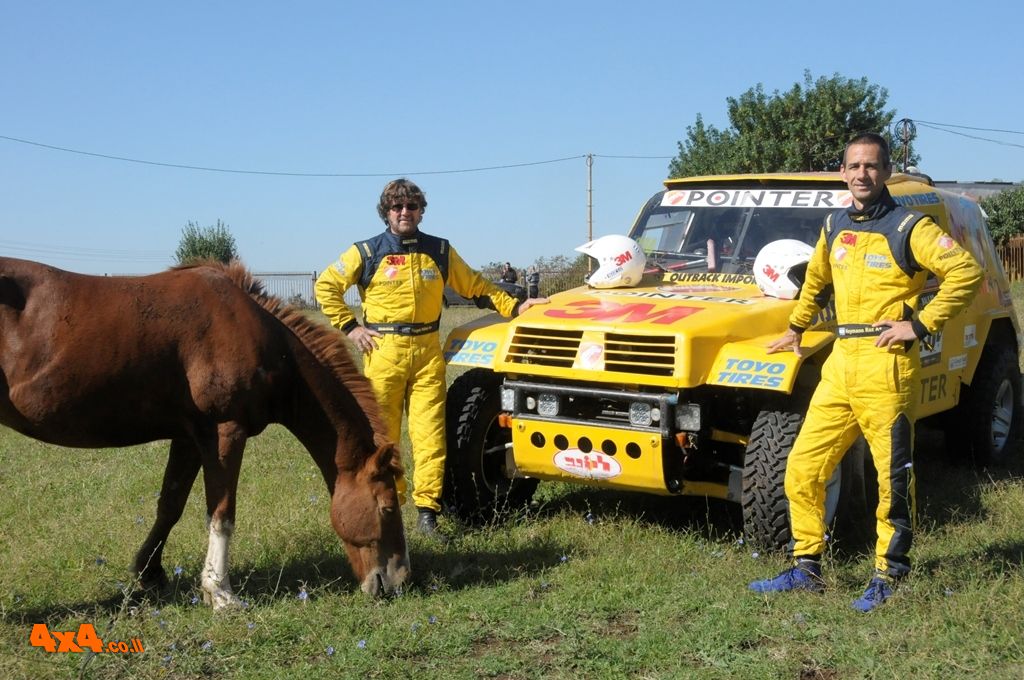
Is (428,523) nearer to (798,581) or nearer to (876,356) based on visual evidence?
(798,581)

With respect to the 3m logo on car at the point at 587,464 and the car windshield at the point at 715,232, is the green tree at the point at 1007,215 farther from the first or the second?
the 3m logo on car at the point at 587,464

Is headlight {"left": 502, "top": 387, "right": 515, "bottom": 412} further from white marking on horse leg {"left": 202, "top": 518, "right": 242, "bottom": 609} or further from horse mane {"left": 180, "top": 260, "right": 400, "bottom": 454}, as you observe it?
white marking on horse leg {"left": 202, "top": 518, "right": 242, "bottom": 609}

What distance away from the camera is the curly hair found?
5992mm

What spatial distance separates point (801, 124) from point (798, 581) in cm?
2628

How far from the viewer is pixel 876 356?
459cm

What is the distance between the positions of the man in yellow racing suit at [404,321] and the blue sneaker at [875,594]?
7.87 ft

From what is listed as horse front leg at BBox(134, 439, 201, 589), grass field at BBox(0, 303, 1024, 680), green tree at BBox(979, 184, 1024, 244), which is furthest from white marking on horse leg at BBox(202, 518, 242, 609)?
green tree at BBox(979, 184, 1024, 244)

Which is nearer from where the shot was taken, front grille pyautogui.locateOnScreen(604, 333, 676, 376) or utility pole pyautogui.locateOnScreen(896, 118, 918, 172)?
front grille pyautogui.locateOnScreen(604, 333, 676, 376)

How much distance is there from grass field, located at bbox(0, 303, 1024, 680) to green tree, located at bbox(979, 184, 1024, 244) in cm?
3000

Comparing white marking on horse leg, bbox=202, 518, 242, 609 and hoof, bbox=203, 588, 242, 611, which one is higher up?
white marking on horse leg, bbox=202, 518, 242, 609

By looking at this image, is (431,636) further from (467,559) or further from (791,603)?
(791,603)

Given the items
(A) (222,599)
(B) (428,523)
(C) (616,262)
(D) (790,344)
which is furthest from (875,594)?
(A) (222,599)

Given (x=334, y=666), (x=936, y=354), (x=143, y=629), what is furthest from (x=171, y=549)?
(x=936, y=354)

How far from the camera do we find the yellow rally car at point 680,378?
5312mm
